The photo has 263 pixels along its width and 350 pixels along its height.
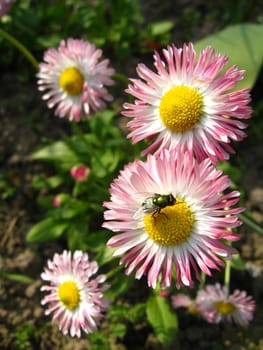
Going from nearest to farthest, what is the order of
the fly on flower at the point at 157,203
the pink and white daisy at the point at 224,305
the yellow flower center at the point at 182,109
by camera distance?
the fly on flower at the point at 157,203 < the yellow flower center at the point at 182,109 < the pink and white daisy at the point at 224,305

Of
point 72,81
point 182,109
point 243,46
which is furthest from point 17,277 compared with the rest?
point 243,46

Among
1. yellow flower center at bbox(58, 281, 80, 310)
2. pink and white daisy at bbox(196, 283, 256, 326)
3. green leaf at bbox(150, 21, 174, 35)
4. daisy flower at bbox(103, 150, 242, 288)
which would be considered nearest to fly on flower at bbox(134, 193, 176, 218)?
daisy flower at bbox(103, 150, 242, 288)

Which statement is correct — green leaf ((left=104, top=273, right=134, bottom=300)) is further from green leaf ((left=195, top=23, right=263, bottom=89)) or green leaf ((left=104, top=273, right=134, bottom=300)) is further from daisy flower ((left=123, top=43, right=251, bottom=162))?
green leaf ((left=195, top=23, right=263, bottom=89))

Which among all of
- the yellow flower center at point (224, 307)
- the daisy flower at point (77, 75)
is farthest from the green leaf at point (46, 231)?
the yellow flower center at point (224, 307)

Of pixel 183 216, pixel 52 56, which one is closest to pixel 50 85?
pixel 52 56

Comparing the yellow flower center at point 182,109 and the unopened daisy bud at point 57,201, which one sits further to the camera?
the unopened daisy bud at point 57,201

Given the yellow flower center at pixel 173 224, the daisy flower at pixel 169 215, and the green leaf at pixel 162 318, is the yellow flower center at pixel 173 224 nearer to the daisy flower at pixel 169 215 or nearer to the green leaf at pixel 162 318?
the daisy flower at pixel 169 215
